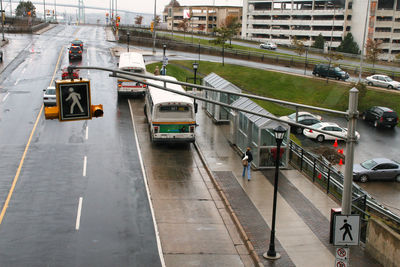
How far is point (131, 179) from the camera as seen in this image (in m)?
24.0

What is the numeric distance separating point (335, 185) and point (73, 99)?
14.3m

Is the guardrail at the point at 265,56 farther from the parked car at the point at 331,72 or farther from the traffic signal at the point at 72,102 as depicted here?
the traffic signal at the point at 72,102

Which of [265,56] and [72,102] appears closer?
[72,102]

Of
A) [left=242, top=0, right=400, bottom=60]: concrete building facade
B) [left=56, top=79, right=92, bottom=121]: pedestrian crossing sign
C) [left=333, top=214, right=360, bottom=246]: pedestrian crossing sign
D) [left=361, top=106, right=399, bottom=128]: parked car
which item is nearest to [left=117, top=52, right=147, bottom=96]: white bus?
[left=361, top=106, right=399, bottom=128]: parked car

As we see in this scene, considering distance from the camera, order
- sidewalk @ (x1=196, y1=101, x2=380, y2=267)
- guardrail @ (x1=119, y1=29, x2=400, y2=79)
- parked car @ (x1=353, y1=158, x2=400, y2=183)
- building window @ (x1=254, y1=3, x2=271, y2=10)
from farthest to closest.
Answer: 1. building window @ (x1=254, y1=3, x2=271, y2=10)
2. guardrail @ (x1=119, y1=29, x2=400, y2=79)
3. parked car @ (x1=353, y1=158, x2=400, y2=183)
4. sidewalk @ (x1=196, y1=101, x2=380, y2=267)

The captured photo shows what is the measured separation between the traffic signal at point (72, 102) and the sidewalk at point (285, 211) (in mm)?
7858

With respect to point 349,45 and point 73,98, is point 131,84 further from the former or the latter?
point 349,45

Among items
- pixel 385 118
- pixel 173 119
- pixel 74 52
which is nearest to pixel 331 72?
pixel 385 118

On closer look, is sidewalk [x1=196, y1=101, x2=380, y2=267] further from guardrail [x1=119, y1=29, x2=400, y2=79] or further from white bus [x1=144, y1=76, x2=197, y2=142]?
guardrail [x1=119, y1=29, x2=400, y2=79]

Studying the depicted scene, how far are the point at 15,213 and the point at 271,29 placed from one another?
12543 centimetres

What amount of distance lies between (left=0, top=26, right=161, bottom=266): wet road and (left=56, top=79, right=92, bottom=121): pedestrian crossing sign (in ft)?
18.3

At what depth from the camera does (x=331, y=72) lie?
59344 mm

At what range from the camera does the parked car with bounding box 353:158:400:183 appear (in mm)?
28922

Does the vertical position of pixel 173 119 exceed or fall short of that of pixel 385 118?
it exceeds it
